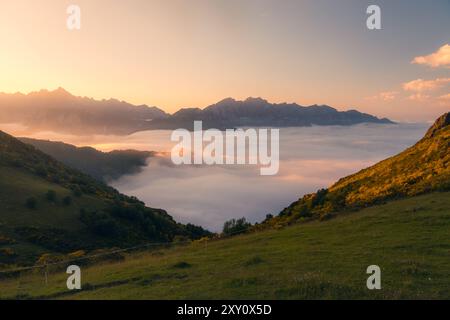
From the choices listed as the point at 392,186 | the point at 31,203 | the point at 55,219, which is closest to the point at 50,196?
the point at 31,203

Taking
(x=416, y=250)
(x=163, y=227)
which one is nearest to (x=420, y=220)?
(x=416, y=250)

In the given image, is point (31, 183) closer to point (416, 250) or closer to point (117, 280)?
point (117, 280)

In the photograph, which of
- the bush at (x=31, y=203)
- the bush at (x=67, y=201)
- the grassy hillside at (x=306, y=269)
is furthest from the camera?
the bush at (x=67, y=201)

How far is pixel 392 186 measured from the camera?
160 ft

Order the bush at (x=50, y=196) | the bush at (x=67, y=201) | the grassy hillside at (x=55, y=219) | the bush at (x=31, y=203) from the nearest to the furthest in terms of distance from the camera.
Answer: the grassy hillside at (x=55, y=219), the bush at (x=31, y=203), the bush at (x=50, y=196), the bush at (x=67, y=201)

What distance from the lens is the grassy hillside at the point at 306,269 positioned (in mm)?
17250

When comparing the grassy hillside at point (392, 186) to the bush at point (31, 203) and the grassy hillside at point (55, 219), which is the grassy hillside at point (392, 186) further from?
the bush at point (31, 203)

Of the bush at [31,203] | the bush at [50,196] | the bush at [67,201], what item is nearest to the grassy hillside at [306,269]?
the bush at [31,203]

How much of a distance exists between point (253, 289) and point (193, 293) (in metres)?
2.74

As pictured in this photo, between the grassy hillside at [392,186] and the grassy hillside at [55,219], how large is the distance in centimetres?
3488

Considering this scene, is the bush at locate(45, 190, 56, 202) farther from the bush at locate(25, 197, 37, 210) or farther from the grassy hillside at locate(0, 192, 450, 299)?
the grassy hillside at locate(0, 192, 450, 299)

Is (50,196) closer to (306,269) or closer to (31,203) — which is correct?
(31,203)

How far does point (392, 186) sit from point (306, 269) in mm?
32513

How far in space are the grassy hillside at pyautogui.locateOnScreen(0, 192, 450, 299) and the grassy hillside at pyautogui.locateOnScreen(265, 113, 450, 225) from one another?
30.9 ft
